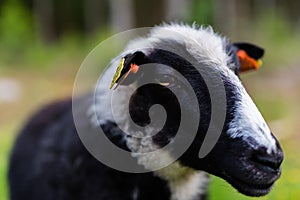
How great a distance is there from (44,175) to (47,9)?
24856mm

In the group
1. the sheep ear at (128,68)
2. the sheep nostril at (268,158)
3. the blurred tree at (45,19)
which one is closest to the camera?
the sheep nostril at (268,158)

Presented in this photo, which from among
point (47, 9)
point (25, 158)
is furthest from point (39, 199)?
point (47, 9)

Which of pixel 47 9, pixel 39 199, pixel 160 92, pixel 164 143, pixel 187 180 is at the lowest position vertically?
pixel 47 9

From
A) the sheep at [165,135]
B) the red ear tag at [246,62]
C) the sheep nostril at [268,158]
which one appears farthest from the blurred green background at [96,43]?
the sheep nostril at [268,158]

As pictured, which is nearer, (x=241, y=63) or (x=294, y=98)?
(x=241, y=63)

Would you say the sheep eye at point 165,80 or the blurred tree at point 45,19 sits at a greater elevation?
the sheep eye at point 165,80

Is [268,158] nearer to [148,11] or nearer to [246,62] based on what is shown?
[246,62]

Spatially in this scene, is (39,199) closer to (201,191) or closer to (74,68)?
(201,191)

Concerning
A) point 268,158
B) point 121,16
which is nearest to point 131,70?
point 268,158

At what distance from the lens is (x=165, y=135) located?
4.45m

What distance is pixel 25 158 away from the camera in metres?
5.75

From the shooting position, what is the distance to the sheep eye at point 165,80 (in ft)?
14.3

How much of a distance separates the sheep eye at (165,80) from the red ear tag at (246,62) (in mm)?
939

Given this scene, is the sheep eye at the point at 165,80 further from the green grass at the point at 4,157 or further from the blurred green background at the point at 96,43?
the green grass at the point at 4,157
